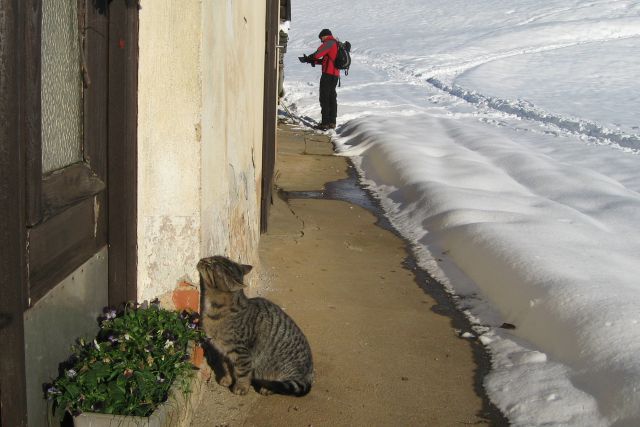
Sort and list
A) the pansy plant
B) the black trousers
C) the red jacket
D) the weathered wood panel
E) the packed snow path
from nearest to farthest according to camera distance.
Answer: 1. the pansy plant
2. the weathered wood panel
3. the packed snow path
4. the red jacket
5. the black trousers

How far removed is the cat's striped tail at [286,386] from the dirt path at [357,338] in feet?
0.15

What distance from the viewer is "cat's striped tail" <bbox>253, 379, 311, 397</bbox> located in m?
4.15

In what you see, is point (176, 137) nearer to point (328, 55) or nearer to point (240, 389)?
point (240, 389)

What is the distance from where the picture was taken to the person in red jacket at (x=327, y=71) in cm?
1542

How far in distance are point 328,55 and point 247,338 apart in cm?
1194

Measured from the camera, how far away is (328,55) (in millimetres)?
15484

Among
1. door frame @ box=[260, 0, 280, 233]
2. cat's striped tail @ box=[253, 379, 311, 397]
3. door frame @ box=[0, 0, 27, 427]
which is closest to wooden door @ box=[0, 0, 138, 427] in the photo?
door frame @ box=[0, 0, 27, 427]

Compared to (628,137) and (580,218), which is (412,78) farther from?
(580,218)

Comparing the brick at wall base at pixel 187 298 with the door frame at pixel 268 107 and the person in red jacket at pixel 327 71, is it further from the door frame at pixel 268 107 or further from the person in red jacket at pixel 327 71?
the person in red jacket at pixel 327 71

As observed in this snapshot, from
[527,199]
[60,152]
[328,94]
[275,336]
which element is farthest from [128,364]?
[328,94]

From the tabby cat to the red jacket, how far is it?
11.6 m

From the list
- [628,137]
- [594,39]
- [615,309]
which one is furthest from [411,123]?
[594,39]

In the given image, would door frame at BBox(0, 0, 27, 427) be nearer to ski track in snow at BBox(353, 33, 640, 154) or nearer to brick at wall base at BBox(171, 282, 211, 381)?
brick at wall base at BBox(171, 282, 211, 381)

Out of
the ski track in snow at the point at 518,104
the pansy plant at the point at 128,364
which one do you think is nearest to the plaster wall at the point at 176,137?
the pansy plant at the point at 128,364
